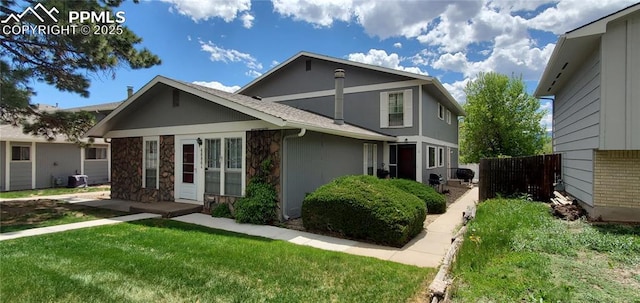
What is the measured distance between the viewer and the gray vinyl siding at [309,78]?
1399 centimetres

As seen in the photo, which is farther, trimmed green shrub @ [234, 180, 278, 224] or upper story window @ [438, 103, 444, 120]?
upper story window @ [438, 103, 444, 120]

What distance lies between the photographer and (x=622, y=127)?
6.07 meters

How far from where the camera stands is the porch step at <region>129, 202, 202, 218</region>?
28.1 feet

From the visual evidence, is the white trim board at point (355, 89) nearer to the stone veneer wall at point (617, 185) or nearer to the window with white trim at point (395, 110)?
the window with white trim at point (395, 110)

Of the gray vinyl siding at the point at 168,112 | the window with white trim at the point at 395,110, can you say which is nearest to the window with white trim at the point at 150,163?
the gray vinyl siding at the point at 168,112

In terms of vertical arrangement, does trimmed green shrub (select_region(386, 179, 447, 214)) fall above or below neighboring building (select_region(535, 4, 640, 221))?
below

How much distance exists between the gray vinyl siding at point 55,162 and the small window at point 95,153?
0.51 metres

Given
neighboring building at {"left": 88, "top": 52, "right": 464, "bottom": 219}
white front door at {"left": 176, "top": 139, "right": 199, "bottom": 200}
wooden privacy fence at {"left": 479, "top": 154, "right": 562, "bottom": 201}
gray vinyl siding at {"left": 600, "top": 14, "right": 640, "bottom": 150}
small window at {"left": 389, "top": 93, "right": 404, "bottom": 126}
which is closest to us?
gray vinyl siding at {"left": 600, "top": 14, "right": 640, "bottom": 150}

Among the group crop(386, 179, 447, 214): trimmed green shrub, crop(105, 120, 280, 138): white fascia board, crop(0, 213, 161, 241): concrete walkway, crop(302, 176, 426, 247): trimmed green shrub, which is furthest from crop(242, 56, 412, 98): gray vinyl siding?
crop(0, 213, 161, 241): concrete walkway

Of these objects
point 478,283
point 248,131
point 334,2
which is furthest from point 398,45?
point 478,283

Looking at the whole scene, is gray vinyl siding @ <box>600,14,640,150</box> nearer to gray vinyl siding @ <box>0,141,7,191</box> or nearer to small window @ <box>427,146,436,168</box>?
small window @ <box>427,146,436,168</box>

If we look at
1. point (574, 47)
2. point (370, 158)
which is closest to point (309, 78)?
point (370, 158)

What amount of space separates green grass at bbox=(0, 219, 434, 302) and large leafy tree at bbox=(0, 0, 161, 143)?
5.49m

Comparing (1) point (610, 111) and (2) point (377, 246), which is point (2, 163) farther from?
(1) point (610, 111)
